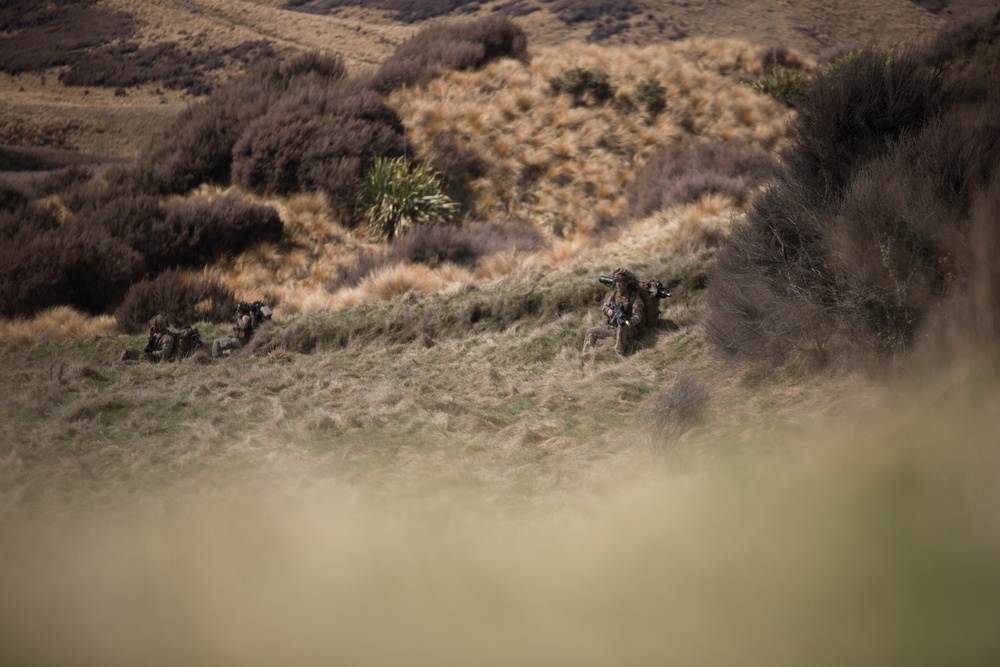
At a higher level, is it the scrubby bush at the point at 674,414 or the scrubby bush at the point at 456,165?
the scrubby bush at the point at 674,414

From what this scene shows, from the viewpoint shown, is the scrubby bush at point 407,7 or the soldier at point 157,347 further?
the scrubby bush at point 407,7

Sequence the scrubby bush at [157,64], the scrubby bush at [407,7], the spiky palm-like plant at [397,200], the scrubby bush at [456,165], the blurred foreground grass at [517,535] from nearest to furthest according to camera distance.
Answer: the blurred foreground grass at [517,535] < the spiky palm-like plant at [397,200] < the scrubby bush at [157,64] < the scrubby bush at [456,165] < the scrubby bush at [407,7]

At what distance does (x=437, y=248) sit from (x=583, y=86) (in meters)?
7.74

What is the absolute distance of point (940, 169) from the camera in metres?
4.42

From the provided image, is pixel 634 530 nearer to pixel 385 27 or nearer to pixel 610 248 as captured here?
pixel 610 248

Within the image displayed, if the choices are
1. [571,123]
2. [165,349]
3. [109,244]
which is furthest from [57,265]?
[571,123]

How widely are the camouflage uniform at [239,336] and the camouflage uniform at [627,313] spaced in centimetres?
377

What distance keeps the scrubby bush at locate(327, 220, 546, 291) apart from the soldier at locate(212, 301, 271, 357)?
3110 millimetres

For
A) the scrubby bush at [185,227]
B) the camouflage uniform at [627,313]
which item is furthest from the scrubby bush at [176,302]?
the camouflage uniform at [627,313]

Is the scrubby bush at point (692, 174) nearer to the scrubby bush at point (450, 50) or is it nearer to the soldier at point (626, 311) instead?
the scrubby bush at point (450, 50)

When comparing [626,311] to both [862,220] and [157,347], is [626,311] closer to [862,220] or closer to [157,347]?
[862,220]

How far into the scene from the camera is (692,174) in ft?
46.1

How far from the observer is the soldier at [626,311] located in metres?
6.56

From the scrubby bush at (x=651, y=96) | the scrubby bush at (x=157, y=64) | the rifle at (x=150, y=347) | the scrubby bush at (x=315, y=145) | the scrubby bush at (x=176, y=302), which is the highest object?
the scrubby bush at (x=157, y=64)
